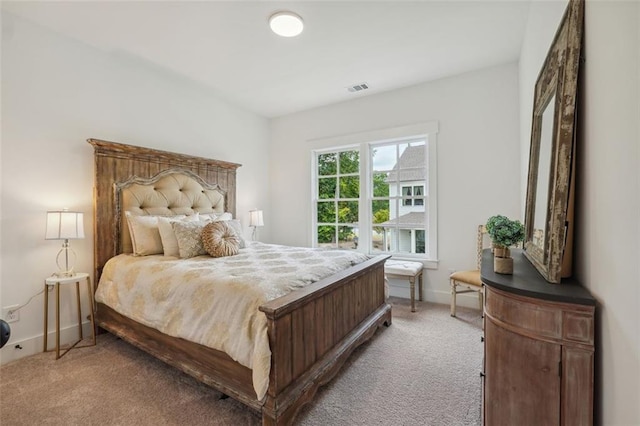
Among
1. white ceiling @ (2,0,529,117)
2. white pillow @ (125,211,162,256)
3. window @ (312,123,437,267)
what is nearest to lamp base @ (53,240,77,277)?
white pillow @ (125,211,162,256)

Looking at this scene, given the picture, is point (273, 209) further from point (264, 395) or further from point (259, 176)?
point (264, 395)

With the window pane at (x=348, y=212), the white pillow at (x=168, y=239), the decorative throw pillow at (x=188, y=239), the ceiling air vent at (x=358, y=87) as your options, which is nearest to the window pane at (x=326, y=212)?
the window pane at (x=348, y=212)

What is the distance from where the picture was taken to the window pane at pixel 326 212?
463cm

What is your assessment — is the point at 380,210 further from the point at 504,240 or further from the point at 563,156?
the point at 563,156

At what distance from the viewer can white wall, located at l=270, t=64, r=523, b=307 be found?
322 centimetres

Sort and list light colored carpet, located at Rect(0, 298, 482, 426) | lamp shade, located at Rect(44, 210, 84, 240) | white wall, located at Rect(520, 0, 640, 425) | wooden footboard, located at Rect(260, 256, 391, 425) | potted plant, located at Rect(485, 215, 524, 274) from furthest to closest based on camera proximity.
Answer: lamp shade, located at Rect(44, 210, 84, 240), light colored carpet, located at Rect(0, 298, 482, 426), wooden footboard, located at Rect(260, 256, 391, 425), potted plant, located at Rect(485, 215, 524, 274), white wall, located at Rect(520, 0, 640, 425)

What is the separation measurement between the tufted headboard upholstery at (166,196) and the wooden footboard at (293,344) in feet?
3.19

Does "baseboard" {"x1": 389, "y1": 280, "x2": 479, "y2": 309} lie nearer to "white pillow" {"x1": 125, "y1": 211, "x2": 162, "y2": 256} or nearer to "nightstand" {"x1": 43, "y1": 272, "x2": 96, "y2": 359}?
"white pillow" {"x1": 125, "y1": 211, "x2": 162, "y2": 256}

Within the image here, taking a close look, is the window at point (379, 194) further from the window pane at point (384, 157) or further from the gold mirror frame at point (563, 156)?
Answer: the gold mirror frame at point (563, 156)

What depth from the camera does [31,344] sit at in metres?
2.41

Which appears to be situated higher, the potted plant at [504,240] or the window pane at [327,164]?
the window pane at [327,164]

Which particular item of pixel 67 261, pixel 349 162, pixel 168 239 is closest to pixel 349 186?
pixel 349 162

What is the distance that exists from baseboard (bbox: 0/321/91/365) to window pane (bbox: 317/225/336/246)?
310 centimetres

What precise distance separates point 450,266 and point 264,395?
2.84 metres
